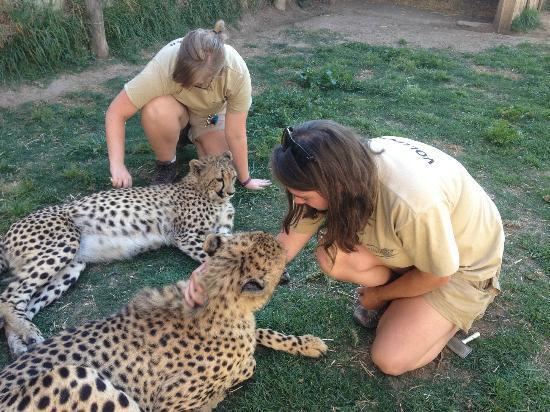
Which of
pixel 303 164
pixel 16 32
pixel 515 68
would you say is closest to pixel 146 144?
pixel 16 32

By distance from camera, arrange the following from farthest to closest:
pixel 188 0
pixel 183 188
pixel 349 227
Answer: pixel 188 0, pixel 183 188, pixel 349 227

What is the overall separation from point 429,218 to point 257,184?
2.02 metres

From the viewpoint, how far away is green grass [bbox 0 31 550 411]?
2338 mm

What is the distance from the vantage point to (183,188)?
3.54 m

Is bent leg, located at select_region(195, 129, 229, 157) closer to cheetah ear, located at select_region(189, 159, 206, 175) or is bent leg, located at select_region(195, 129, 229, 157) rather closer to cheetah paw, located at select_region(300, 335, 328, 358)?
cheetah ear, located at select_region(189, 159, 206, 175)

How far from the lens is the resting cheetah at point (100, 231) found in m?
2.74

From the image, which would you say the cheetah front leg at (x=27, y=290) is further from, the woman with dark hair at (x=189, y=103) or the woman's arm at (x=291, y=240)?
the woman's arm at (x=291, y=240)

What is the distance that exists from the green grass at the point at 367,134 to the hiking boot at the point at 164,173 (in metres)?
0.14

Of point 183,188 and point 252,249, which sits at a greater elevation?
point 252,249

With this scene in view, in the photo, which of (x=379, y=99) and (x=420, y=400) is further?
(x=379, y=99)

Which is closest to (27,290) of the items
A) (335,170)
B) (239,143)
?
(239,143)

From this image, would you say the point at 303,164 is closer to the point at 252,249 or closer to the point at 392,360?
the point at 252,249

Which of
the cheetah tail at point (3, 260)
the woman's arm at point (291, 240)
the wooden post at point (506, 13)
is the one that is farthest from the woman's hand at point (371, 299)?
the wooden post at point (506, 13)

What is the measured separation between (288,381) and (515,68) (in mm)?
5394
